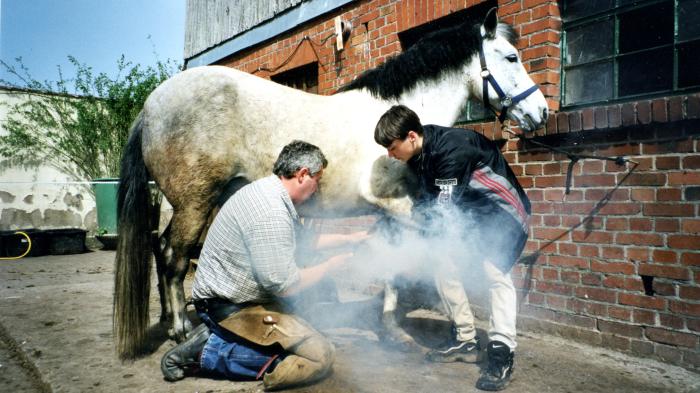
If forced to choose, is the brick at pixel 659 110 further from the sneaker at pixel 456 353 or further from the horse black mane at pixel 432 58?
the sneaker at pixel 456 353

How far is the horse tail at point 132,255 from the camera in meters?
3.25

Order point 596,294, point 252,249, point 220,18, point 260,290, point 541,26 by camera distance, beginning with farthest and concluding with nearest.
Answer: point 220,18 < point 541,26 < point 596,294 < point 260,290 < point 252,249

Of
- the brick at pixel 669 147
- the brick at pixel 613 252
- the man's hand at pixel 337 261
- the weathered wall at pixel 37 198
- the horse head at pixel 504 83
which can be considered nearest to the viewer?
the man's hand at pixel 337 261

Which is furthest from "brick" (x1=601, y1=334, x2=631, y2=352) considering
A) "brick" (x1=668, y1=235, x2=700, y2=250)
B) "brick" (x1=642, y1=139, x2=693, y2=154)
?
"brick" (x1=642, y1=139, x2=693, y2=154)

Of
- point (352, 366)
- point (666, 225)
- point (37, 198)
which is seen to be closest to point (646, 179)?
point (666, 225)

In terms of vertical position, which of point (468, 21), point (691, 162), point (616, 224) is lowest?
point (616, 224)

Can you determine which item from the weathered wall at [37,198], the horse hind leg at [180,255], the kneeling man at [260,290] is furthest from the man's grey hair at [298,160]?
the weathered wall at [37,198]

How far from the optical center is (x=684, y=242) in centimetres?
302

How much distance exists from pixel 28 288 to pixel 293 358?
479 centimetres

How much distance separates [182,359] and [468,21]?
3737mm

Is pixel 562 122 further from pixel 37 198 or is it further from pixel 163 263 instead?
pixel 37 198

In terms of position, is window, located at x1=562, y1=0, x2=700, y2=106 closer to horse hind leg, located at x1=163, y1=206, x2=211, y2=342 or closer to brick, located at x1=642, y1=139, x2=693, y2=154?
brick, located at x1=642, y1=139, x2=693, y2=154

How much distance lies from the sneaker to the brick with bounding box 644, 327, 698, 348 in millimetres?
1171

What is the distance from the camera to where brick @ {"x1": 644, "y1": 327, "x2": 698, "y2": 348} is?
300 centimetres
